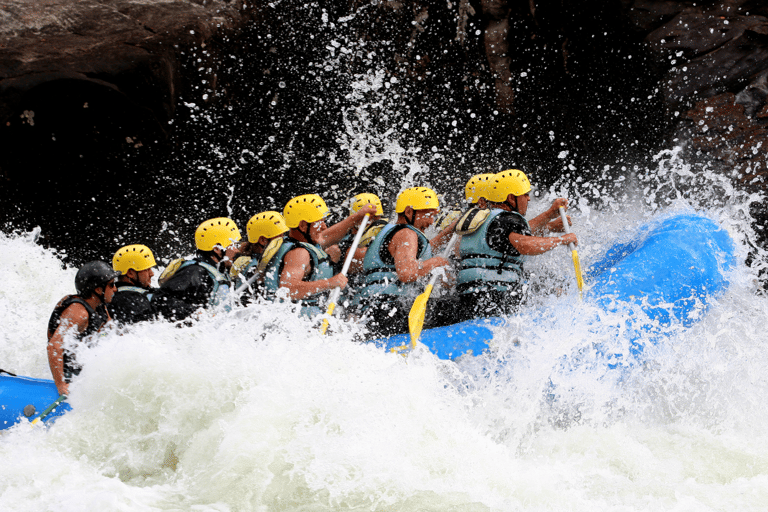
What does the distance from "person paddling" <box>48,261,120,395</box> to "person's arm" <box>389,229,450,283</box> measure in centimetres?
169

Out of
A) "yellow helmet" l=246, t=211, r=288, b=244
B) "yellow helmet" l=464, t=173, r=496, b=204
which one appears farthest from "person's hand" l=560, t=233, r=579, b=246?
"yellow helmet" l=246, t=211, r=288, b=244

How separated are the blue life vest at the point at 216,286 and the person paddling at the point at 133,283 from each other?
0.28 meters

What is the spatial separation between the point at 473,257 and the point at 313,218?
103 cm

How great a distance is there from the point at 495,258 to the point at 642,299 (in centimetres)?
86

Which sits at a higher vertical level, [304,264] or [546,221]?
[546,221]

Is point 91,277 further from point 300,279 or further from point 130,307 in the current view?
point 300,279

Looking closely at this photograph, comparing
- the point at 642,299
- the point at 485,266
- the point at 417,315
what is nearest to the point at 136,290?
the point at 417,315

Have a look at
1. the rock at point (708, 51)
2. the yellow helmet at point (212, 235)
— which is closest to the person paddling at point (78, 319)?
the yellow helmet at point (212, 235)

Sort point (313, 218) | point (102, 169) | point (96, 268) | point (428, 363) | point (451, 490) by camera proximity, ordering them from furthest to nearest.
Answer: point (102, 169), point (313, 218), point (96, 268), point (428, 363), point (451, 490)

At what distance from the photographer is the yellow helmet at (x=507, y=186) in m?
3.82

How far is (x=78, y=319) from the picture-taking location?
3521 millimetres

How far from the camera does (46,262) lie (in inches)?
256

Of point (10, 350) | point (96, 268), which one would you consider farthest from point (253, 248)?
point (10, 350)

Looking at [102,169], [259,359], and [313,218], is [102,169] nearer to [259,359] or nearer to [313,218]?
[313,218]
